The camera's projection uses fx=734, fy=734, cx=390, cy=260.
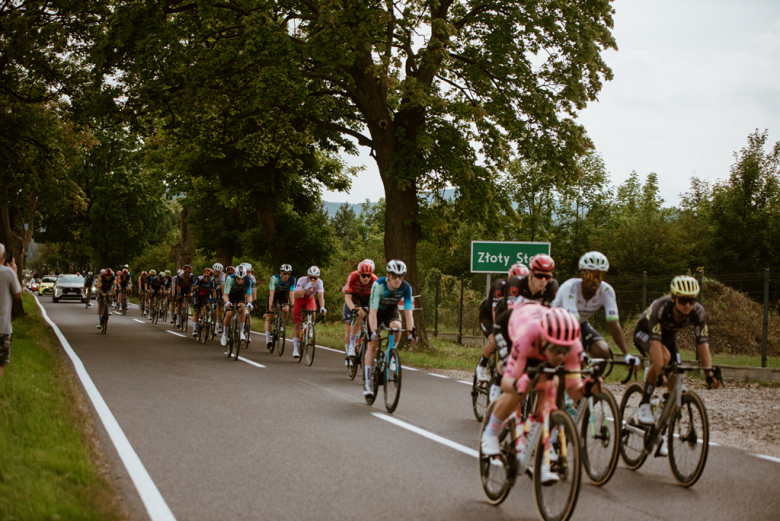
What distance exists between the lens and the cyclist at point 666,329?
6.14 meters

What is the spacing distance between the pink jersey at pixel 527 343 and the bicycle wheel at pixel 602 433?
3.12 feet

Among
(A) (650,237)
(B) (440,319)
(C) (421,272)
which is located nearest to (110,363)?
(B) (440,319)

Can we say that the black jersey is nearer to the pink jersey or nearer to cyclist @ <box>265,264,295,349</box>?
the pink jersey

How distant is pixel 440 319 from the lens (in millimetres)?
26719

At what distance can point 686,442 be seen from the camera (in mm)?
5988

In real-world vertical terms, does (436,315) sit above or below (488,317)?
below

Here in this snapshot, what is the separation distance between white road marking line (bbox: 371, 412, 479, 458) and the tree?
9278mm

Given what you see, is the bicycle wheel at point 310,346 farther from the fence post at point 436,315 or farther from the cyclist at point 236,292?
the fence post at point 436,315

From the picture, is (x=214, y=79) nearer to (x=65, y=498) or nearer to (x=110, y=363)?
(x=110, y=363)

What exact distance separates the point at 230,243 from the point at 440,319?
15244 mm

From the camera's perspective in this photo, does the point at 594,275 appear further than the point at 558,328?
Yes

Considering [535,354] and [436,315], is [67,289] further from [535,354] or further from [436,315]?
[535,354]

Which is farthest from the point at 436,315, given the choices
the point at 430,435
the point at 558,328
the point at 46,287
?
the point at 46,287

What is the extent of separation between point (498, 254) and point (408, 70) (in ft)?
22.1
